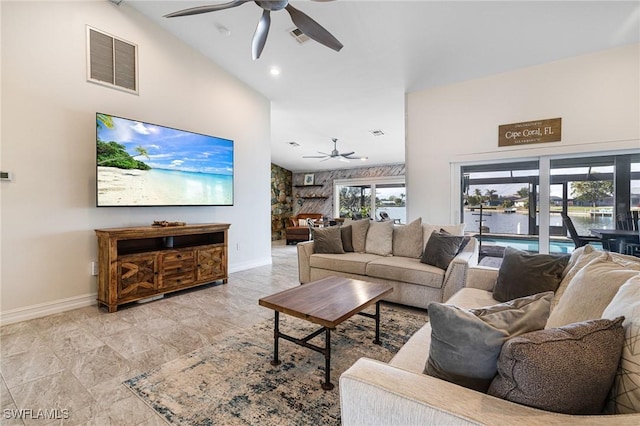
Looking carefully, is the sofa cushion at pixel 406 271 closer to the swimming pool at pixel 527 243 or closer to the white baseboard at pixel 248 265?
the swimming pool at pixel 527 243

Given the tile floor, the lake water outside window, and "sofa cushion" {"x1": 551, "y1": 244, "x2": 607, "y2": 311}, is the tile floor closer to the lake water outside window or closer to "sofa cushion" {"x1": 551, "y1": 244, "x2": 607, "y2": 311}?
"sofa cushion" {"x1": 551, "y1": 244, "x2": 607, "y2": 311}

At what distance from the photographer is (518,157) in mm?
3717

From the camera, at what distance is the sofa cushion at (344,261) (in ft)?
11.3

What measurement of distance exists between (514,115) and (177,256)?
4.72 m

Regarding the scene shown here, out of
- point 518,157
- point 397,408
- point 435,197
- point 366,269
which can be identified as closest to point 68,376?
point 397,408

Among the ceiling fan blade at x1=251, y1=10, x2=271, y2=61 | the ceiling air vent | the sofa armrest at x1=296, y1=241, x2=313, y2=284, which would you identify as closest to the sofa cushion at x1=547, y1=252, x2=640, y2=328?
the sofa armrest at x1=296, y1=241, x2=313, y2=284

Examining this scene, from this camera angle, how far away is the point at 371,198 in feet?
31.1

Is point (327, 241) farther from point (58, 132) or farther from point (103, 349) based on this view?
point (58, 132)

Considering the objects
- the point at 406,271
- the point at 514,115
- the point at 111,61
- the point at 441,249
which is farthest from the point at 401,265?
the point at 111,61

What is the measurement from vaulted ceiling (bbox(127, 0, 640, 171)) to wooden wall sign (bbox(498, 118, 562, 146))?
731 mm

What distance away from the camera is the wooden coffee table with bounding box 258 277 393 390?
70.1 inches

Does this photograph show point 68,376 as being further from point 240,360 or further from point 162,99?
point 162,99

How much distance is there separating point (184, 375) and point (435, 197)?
12.8 feet

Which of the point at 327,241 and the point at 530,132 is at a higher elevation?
the point at 530,132
